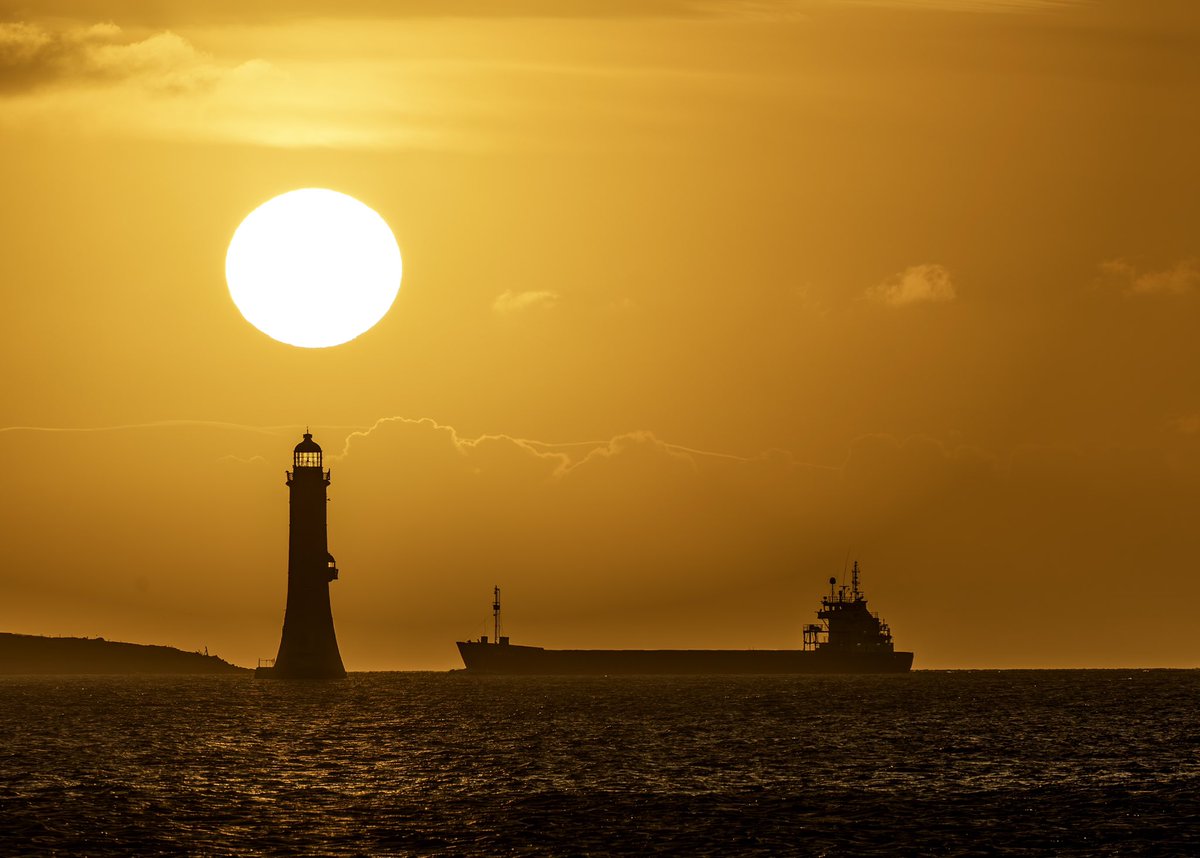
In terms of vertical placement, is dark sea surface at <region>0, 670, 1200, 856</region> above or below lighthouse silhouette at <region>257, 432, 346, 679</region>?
below

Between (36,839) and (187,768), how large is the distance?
72.0 ft

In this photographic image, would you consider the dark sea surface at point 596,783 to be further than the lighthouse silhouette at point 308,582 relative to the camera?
No

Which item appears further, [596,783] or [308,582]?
[308,582]

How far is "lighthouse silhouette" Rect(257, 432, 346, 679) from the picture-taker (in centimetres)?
13112

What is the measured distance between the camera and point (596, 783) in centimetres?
5950

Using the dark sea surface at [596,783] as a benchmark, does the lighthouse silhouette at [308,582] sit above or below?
above

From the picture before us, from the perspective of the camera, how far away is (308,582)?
131250 millimetres

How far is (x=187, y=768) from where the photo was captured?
66250 millimetres

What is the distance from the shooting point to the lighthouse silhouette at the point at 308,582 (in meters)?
131

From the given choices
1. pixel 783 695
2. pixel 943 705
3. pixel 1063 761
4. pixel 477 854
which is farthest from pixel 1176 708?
pixel 477 854

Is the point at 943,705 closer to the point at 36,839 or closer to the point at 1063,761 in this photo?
the point at 1063,761

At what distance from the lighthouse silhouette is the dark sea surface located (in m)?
21.3

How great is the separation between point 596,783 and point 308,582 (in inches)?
2969

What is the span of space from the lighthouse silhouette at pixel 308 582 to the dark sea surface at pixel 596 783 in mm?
21276
